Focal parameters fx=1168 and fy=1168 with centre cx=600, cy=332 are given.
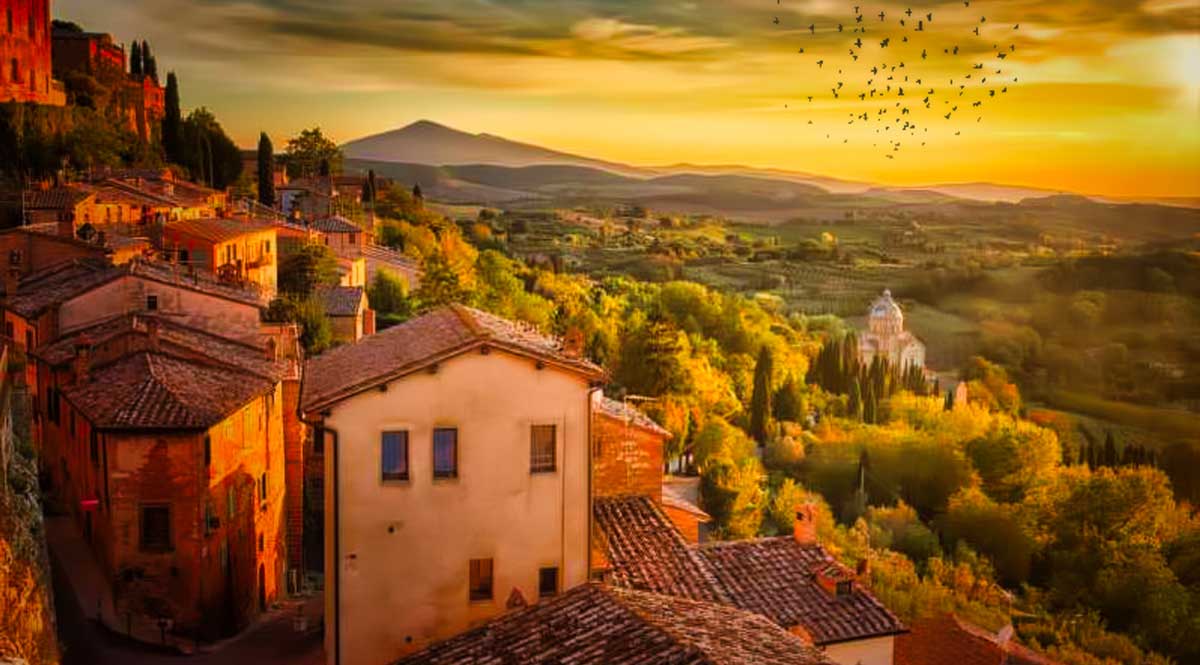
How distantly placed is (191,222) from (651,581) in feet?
50.0

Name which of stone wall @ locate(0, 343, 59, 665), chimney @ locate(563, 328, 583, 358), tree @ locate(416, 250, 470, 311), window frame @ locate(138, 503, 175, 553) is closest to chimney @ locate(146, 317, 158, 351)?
stone wall @ locate(0, 343, 59, 665)

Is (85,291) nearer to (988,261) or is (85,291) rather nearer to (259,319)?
(259,319)

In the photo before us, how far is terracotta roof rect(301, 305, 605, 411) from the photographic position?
933 cm

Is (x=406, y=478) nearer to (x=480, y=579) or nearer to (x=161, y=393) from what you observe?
(x=480, y=579)

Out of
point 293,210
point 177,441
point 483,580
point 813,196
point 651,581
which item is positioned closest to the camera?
point 483,580

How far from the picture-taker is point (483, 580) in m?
9.70

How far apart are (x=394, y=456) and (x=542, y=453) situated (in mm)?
1223

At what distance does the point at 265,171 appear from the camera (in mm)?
36500

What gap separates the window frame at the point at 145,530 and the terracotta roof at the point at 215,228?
10.0 metres

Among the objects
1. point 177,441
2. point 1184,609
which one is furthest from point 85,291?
point 1184,609

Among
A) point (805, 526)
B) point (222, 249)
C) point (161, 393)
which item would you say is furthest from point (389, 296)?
point (805, 526)

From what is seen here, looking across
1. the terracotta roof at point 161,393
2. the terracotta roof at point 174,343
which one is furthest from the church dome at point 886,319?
the terracotta roof at point 161,393

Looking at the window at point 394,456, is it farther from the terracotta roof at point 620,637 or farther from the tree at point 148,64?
the tree at point 148,64

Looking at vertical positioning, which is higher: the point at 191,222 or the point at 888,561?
the point at 191,222
